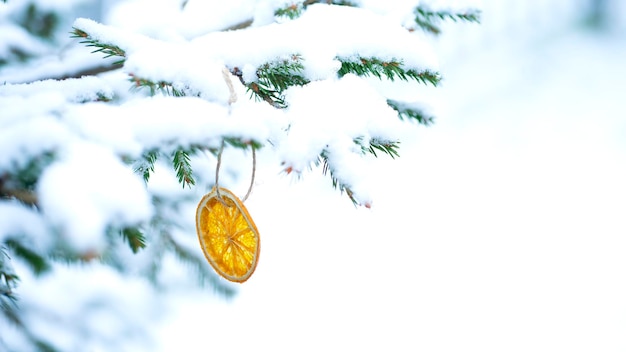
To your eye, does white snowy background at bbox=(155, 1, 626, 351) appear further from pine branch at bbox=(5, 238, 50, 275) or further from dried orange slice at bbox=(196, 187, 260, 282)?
pine branch at bbox=(5, 238, 50, 275)

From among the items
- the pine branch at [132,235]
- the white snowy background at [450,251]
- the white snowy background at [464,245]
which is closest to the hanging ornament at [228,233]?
the pine branch at [132,235]

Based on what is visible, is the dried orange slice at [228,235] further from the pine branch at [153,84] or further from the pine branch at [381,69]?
the pine branch at [381,69]

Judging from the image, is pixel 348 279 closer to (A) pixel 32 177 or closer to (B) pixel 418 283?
(B) pixel 418 283

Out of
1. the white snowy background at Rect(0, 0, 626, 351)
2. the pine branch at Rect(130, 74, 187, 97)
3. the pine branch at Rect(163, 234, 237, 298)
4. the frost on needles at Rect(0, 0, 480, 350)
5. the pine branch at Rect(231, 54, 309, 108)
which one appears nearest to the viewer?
the frost on needles at Rect(0, 0, 480, 350)

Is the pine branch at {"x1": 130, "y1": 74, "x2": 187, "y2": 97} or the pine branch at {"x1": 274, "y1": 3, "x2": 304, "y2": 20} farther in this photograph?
the pine branch at {"x1": 274, "y1": 3, "x2": 304, "y2": 20}

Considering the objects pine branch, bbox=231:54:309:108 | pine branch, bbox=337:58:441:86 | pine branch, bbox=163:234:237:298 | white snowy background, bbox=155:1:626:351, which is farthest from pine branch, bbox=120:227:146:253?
white snowy background, bbox=155:1:626:351

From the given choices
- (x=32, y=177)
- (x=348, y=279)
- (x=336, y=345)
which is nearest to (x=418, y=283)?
(x=348, y=279)

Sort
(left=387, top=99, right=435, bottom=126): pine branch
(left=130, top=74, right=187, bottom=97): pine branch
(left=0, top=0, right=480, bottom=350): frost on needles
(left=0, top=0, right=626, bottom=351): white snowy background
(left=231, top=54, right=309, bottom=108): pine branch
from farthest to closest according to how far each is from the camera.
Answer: (left=0, top=0, right=626, bottom=351): white snowy background, (left=387, top=99, right=435, bottom=126): pine branch, (left=231, top=54, right=309, bottom=108): pine branch, (left=130, top=74, right=187, bottom=97): pine branch, (left=0, top=0, right=480, bottom=350): frost on needles
